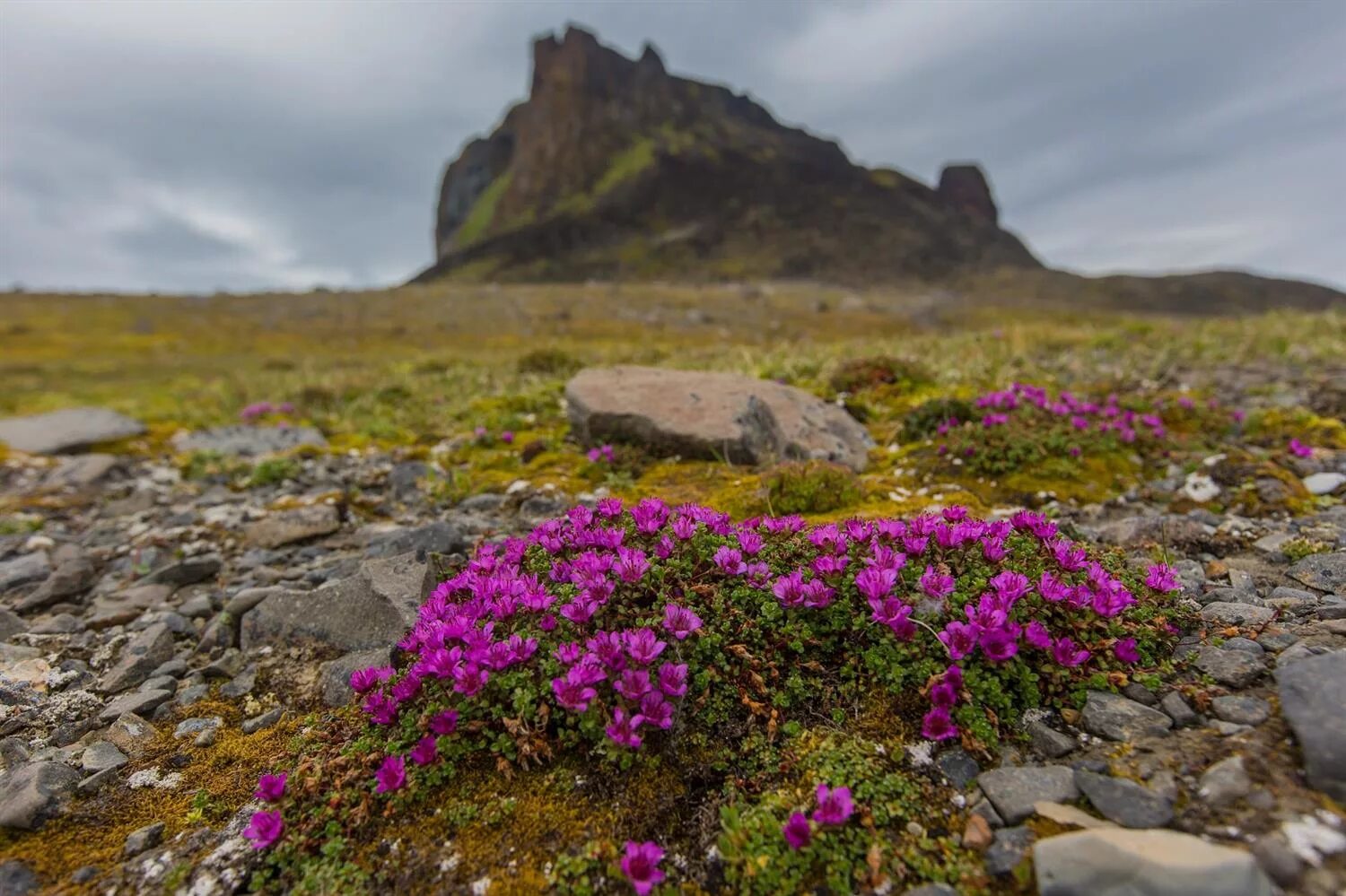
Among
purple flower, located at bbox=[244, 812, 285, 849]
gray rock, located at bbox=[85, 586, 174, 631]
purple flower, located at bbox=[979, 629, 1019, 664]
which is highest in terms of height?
purple flower, located at bbox=[979, 629, 1019, 664]

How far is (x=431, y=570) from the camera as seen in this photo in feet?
13.3

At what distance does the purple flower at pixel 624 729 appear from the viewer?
2596mm

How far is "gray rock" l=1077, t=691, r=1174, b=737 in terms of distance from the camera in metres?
2.63

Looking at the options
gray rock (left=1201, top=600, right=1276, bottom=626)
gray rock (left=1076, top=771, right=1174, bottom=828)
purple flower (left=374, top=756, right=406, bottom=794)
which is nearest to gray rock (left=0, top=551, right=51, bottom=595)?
purple flower (left=374, top=756, right=406, bottom=794)

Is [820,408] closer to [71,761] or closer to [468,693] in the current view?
[468,693]

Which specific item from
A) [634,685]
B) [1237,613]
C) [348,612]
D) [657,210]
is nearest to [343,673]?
[348,612]

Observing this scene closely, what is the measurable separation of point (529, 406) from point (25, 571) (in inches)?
227

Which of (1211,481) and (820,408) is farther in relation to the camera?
(820,408)

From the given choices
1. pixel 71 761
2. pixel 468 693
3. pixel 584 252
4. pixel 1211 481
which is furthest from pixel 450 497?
pixel 584 252

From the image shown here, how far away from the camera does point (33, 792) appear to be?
285 centimetres

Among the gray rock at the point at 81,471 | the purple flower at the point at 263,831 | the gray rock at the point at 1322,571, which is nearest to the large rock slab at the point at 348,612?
the purple flower at the point at 263,831

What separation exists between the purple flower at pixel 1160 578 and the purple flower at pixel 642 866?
102 inches

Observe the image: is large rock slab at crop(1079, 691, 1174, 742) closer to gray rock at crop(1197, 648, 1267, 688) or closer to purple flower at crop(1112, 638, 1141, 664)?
purple flower at crop(1112, 638, 1141, 664)

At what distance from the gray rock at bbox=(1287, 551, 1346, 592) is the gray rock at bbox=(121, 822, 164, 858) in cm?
557
